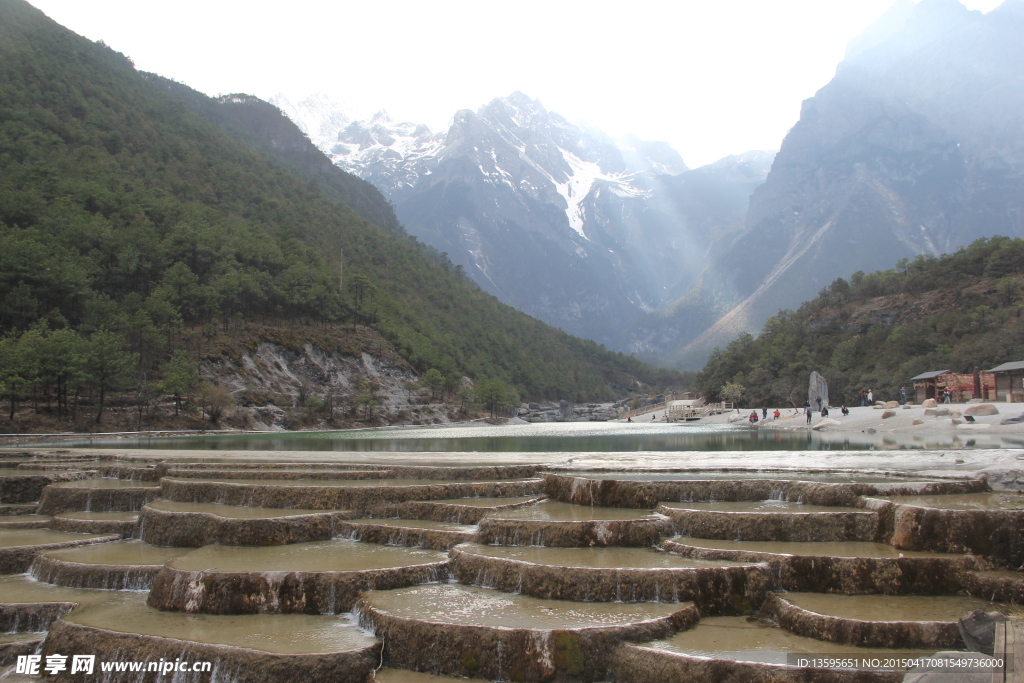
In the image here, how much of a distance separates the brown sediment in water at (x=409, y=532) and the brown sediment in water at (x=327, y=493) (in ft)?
2.68

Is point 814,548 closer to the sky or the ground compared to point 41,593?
closer to the sky

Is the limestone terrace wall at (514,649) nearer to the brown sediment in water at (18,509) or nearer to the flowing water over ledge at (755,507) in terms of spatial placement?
the flowing water over ledge at (755,507)

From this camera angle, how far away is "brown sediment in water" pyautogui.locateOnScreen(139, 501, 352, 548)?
38.4ft

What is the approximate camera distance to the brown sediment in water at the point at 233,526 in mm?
11711

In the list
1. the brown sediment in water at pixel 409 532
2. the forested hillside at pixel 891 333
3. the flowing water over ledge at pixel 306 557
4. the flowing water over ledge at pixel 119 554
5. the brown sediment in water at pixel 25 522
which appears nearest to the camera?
the flowing water over ledge at pixel 306 557

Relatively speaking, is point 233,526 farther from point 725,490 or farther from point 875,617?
point 875,617

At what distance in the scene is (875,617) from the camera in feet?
24.4

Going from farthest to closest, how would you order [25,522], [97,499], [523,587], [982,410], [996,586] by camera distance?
[982,410] → [97,499] → [25,522] → [523,587] → [996,586]

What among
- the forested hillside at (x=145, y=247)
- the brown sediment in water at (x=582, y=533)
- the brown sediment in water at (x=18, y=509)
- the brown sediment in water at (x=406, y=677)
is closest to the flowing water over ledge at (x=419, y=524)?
the brown sediment in water at (x=582, y=533)

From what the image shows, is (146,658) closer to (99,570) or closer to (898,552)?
(99,570)

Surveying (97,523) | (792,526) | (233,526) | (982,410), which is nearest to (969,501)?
(792,526)

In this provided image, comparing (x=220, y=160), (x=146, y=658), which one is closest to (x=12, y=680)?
(x=146, y=658)

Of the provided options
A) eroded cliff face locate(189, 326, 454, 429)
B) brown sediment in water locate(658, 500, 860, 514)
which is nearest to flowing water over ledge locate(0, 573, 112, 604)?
brown sediment in water locate(658, 500, 860, 514)

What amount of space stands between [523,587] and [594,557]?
133cm
